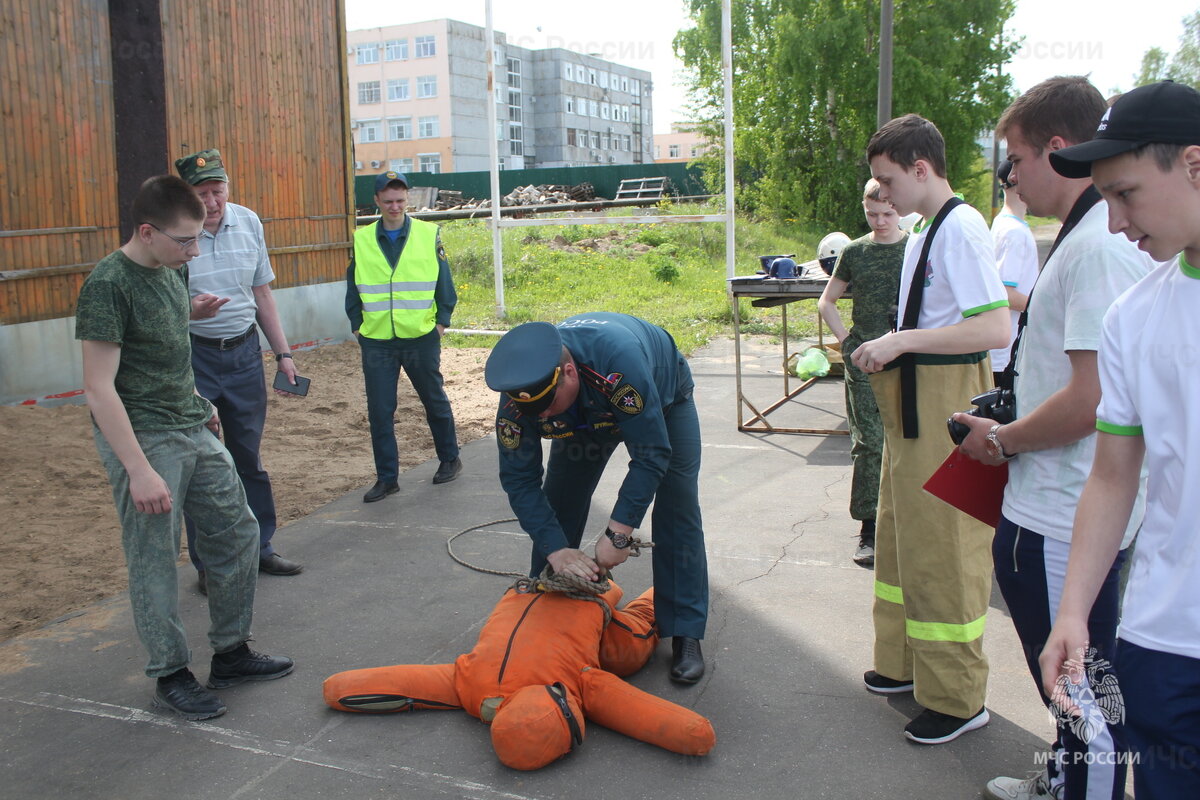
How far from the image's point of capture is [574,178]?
4969cm

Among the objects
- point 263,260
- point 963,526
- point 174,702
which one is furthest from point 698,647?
point 263,260

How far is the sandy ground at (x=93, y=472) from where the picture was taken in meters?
5.05

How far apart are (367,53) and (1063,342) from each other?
8898 centimetres

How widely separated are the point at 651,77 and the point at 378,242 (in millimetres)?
98949

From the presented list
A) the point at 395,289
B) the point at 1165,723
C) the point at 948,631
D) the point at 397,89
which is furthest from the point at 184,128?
the point at 397,89

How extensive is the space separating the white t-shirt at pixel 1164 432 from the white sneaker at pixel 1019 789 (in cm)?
141

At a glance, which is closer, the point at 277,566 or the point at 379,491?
the point at 277,566

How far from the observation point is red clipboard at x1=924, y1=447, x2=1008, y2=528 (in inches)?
106

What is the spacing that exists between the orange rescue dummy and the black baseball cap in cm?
222

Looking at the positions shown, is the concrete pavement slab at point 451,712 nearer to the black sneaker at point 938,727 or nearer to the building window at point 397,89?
the black sneaker at point 938,727

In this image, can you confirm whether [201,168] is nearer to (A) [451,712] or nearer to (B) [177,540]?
(B) [177,540]

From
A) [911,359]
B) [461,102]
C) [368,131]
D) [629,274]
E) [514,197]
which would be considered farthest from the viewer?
[368,131]

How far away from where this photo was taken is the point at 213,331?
4875 millimetres

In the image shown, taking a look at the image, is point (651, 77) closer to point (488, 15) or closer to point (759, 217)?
point (759, 217)
